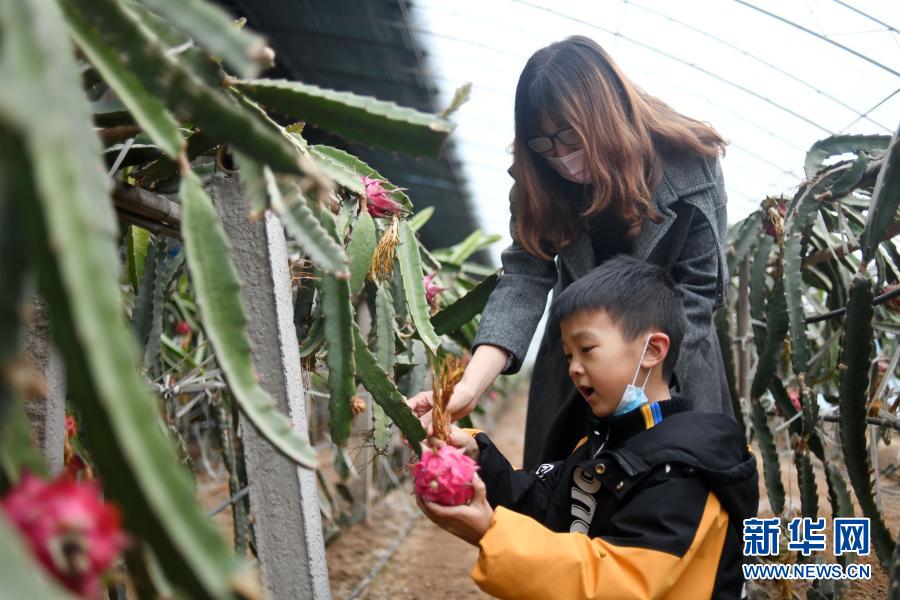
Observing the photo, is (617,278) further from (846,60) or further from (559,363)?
(846,60)

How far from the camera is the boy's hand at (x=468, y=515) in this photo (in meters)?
0.92

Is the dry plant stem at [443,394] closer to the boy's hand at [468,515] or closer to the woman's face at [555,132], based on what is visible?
the boy's hand at [468,515]

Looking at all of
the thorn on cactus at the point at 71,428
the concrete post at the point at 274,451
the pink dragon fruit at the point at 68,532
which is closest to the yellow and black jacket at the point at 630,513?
the concrete post at the point at 274,451

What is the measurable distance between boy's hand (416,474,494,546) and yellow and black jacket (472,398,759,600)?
0.02m

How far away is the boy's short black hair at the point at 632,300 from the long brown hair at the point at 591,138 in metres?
0.15

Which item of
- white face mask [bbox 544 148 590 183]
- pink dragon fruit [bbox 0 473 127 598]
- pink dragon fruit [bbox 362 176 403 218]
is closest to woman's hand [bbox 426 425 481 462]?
pink dragon fruit [bbox 362 176 403 218]

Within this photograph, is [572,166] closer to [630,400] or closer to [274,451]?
[630,400]

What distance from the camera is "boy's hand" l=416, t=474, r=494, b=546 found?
0.92 meters

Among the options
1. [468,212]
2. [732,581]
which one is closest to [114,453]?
[732,581]

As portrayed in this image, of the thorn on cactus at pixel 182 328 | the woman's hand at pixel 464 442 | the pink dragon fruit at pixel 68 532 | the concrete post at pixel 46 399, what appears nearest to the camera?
the pink dragon fruit at pixel 68 532

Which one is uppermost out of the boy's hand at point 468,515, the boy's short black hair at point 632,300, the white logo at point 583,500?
the boy's short black hair at point 632,300

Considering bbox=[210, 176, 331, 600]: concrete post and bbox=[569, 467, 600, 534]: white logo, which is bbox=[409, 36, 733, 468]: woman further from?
bbox=[210, 176, 331, 600]: concrete post

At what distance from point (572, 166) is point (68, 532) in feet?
3.67

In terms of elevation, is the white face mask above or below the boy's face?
above
